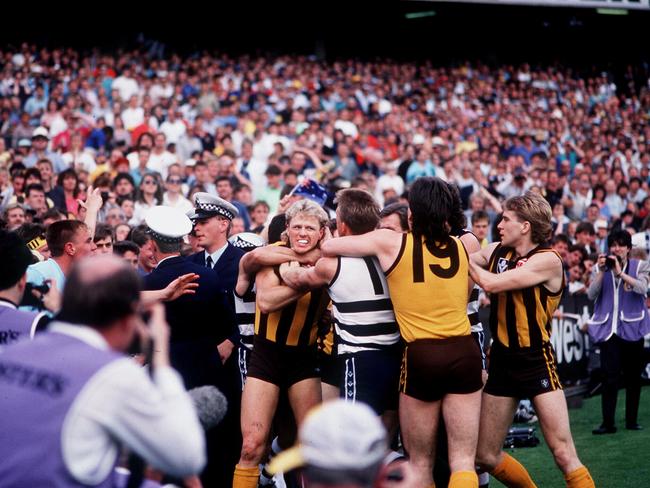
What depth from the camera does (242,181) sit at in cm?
1456

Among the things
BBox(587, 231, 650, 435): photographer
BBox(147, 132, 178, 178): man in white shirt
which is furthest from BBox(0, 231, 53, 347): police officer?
BBox(147, 132, 178, 178): man in white shirt

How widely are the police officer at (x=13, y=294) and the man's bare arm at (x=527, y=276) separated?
108 inches

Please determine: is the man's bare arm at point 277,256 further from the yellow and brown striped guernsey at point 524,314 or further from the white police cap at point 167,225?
the yellow and brown striped guernsey at point 524,314

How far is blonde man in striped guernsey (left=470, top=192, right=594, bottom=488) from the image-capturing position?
Answer: 631cm

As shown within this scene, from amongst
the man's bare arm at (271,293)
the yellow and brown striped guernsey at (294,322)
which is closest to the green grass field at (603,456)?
the yellow and brown striped guernsey at (294,322)

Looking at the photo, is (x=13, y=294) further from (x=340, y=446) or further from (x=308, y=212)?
(x=308, y=212)

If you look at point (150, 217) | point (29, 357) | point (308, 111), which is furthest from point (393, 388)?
point (308, 111)

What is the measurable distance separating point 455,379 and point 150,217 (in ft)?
7.28

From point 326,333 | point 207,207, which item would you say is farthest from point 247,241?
point 326,333

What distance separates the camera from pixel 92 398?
3168mm

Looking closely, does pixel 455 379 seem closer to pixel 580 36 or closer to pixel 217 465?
pixel 217 465

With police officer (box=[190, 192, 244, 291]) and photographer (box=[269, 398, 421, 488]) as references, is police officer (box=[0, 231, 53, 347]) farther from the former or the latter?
police officer (box=[190, 192, 244, 291])

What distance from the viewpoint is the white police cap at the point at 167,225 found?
646 centimetres

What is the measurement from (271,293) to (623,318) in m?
5.40
